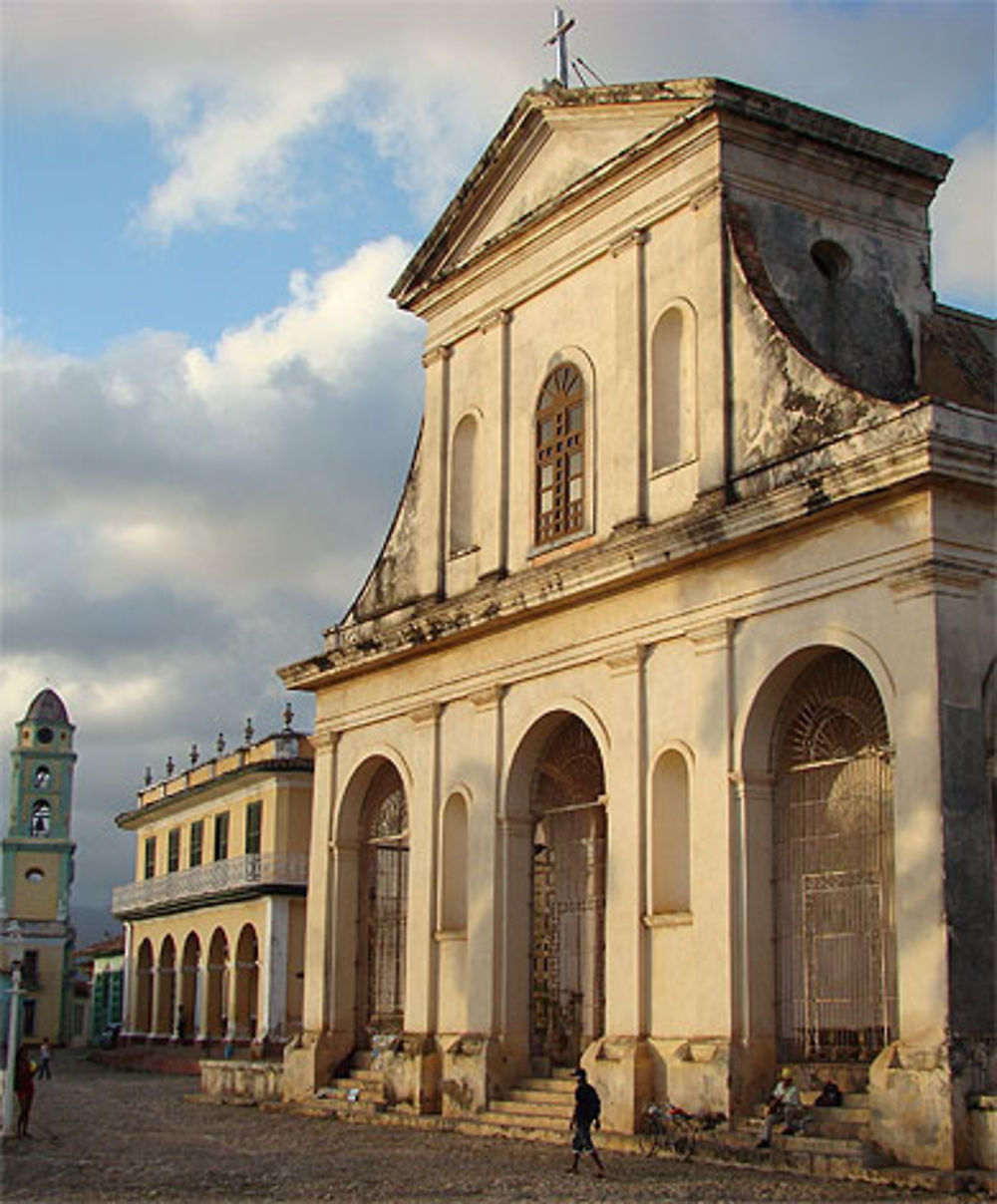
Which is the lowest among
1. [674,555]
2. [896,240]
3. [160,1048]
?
[160,1048]

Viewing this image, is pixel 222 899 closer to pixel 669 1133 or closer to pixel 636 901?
pixel 636 901

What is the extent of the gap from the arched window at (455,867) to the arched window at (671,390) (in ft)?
16.7

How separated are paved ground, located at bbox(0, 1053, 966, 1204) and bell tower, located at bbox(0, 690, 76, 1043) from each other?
38211mm

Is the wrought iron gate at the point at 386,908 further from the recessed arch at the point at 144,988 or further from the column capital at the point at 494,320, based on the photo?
the recessed arch at the point at 144,988

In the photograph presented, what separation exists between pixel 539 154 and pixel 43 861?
4379 cm

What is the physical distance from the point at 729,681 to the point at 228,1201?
21.6ft

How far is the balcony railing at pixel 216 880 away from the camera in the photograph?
117 ft

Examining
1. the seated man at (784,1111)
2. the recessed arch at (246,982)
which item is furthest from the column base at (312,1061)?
the recessed arch at (246,982)

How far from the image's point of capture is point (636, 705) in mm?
17891

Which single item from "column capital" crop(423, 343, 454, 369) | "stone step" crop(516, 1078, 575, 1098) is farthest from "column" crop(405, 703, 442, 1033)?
"column capital" crop(423, 343, 454, 369)

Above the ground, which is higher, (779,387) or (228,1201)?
(779,387)

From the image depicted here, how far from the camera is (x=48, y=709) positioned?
6109cm

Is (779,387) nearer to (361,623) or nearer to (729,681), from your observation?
(729,681)

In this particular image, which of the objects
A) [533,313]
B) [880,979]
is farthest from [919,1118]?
[533,313]
